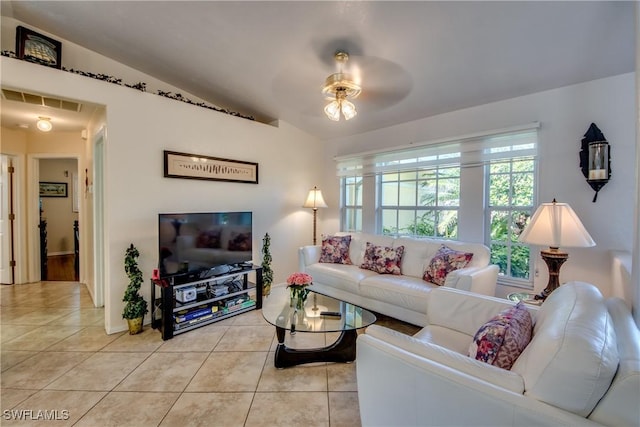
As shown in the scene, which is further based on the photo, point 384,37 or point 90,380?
point 384,37

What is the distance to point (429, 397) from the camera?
1090mm

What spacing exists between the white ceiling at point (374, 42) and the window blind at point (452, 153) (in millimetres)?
395

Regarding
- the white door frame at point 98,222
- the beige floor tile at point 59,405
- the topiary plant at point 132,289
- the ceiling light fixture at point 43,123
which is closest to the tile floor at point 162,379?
the beige floor tile at point 59,405

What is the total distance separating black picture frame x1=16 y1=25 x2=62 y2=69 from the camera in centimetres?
237

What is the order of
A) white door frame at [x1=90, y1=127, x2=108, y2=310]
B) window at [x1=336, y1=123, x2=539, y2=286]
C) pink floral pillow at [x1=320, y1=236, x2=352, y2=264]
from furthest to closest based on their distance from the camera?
pink floral pillow at [x1=320, y1=236, x2=352, y2=264], white door frame at [x1=90, y1=127, x2=108, y2=310], window at [x1=336, y1=123, x2=539, y2=286]

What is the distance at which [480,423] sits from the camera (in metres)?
0.97

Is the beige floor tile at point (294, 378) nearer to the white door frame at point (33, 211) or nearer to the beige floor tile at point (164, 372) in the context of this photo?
the beige floor tile at point (164, 372)

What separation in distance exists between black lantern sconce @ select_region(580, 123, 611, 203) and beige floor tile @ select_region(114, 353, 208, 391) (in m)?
3.66

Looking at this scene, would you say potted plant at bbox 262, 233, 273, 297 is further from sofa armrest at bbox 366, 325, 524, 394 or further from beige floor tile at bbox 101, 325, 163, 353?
sofa armrest at bbox 366, 325, 524, 394

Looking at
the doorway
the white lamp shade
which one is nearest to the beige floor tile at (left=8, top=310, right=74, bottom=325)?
the doorway

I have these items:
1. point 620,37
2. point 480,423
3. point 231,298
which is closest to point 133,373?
point 231,298

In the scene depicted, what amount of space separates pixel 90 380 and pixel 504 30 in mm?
3957

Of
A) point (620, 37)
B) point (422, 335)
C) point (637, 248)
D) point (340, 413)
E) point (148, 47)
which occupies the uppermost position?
point (148, 47)

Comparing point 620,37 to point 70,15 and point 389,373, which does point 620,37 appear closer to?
point 389,373
